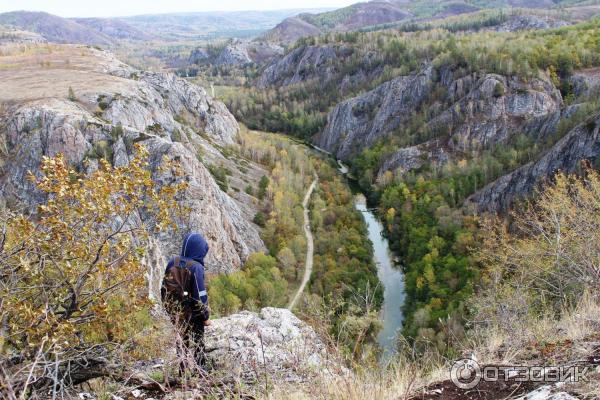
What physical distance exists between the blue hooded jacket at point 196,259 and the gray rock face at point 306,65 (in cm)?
16701

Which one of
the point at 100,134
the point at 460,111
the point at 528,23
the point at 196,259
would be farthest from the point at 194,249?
the point at 528,23

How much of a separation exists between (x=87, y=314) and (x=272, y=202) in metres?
64.9

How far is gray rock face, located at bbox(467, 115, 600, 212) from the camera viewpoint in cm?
5531

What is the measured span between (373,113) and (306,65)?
72.1m

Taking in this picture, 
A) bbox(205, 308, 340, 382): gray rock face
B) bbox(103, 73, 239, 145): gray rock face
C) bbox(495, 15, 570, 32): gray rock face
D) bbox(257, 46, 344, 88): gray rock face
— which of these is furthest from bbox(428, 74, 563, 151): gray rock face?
bbox(495, 15, 570, 32): gray rock face

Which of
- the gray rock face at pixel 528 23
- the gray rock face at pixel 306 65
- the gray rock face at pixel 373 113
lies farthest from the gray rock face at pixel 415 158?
the gray rock face at pixel 528 23

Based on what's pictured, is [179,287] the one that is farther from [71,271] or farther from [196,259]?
Result: [71,271]

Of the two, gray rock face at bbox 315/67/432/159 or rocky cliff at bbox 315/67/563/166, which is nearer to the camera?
rocky cliff at bbox 315/67/563/166

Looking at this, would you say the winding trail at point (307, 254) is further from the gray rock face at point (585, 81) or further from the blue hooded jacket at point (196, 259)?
the gray rock face at point (585, 81)

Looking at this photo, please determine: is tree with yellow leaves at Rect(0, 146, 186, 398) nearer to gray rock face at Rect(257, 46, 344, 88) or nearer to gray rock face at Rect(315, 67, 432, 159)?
gray rock face at Rect(315, 67, 432, 159)

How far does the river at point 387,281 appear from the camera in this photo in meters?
47.2

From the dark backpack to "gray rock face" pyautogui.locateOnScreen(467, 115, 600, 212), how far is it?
169 ft

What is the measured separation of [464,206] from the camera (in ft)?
220

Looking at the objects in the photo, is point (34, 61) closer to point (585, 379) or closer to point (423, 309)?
point (423, 309)
